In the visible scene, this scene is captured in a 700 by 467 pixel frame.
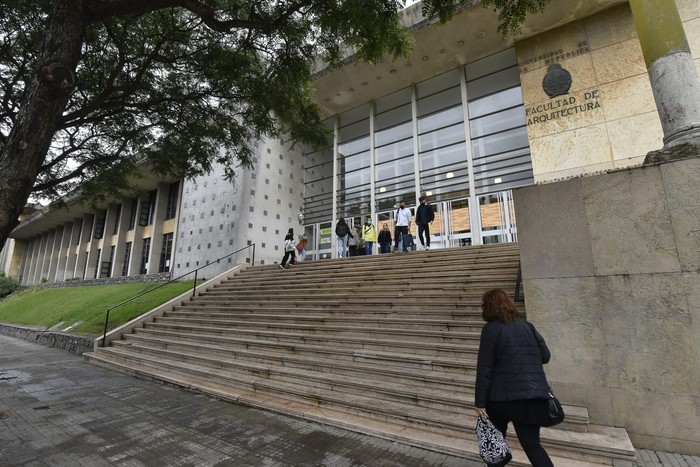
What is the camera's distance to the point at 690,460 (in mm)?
3021

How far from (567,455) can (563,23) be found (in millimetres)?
14692

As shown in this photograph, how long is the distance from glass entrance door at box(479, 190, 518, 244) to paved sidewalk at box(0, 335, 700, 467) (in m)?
10.5


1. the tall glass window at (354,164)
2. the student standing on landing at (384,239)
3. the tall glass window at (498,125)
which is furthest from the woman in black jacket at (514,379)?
the tall glass window at (354,164)

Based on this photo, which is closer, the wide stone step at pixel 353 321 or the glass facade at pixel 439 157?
the wide stone step at pixel 353 321

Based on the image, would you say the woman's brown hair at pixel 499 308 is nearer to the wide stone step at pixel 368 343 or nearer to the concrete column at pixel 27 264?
the wide stone step at pixel 368 343

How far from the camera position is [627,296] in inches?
139

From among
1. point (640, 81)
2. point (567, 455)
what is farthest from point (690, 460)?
point (640, 81)

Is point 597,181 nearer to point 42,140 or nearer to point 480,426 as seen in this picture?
point 480,426

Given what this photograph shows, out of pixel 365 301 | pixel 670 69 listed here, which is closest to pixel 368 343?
pixel 365 301

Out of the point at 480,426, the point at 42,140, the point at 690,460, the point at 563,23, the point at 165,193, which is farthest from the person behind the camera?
the point at 165,193

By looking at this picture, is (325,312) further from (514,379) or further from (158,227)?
(158,227)

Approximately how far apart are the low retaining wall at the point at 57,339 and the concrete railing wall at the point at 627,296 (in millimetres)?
11526

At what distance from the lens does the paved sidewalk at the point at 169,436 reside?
10.6ft

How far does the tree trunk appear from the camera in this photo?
11.3 feet
